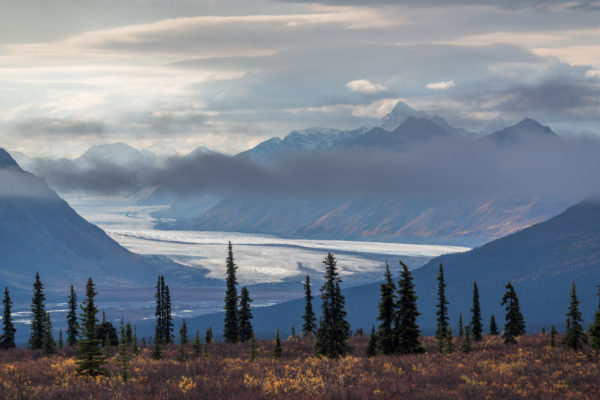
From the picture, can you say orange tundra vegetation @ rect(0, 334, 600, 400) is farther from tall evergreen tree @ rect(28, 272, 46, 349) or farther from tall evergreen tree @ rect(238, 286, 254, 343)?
tall evergreen tree @ rect(238, 286, 254, 343)

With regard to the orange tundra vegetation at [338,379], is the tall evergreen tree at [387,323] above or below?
above

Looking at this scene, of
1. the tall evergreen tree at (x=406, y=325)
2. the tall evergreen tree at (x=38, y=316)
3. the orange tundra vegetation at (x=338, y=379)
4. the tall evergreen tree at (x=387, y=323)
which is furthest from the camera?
the tall evergreen tree at (x=38, y=316)

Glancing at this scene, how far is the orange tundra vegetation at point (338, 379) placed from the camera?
2723cm

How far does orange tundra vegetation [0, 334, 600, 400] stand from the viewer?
1072 inches

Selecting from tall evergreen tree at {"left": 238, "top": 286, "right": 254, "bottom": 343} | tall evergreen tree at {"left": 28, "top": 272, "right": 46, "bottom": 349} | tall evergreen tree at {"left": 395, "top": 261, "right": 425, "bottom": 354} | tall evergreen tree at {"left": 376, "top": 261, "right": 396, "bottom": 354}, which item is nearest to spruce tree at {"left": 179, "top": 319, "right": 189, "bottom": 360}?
tall evergreen tree at {"left": 376, "top": 261, "right": 396, "bottom": 354}

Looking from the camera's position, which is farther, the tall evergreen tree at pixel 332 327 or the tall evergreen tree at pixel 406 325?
the tall evergreen tree at pixel 332 327

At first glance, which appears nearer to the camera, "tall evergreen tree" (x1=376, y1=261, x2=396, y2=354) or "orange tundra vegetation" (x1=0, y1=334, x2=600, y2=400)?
"orange tundra vegetation" (x1=0, y1=334, x2=600, y2=400)

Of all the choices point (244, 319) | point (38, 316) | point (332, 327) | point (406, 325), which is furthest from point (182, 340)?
point (244, 319)

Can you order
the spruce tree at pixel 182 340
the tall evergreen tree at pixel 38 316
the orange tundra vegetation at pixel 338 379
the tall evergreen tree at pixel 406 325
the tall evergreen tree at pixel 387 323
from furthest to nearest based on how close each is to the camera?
the tall evergreen tree at pixel 38 316, the tall evergreen tree at pixel 387 323, the tall evergreen tree at pixel 406 325, the spruce tree at pixel 182 340, the orange tundra vegetation at pixel 338 379

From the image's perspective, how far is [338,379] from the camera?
30.1 meters

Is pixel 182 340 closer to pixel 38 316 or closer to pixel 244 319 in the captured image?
pixel 38 316

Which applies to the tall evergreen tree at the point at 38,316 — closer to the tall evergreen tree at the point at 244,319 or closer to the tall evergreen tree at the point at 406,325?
the tall evergreen tree at the point at 244,319

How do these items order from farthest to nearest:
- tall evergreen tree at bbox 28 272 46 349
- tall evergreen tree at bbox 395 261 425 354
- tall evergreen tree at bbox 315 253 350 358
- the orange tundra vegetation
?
tall evergreen tree at bbox 28 272 46 349, tall evergreen tree at bbox 315 253 350 358, tall evergreen tree at bbox 395 261 425 354, the orange tundra vegetation

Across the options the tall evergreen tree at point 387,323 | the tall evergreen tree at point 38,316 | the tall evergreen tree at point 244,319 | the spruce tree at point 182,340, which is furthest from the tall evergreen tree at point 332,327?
the tall evergreen tree at point 244,319
